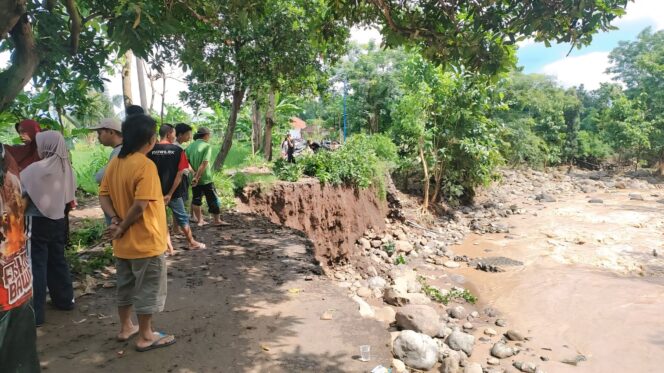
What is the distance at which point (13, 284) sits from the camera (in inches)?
64.1

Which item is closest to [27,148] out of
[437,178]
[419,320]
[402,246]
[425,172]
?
[419,320]

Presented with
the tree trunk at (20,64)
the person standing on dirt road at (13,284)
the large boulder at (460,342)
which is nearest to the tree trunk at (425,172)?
the large boulder at (460,342)

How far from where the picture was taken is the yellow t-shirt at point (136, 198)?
9.52 feet

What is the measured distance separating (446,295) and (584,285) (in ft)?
12.9

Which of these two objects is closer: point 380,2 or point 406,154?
point 380,2

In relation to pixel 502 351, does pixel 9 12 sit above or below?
above

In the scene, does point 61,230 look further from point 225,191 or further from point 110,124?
point 225,191

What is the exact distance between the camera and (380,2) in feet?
14.3

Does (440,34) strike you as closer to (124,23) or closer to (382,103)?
(124,23)

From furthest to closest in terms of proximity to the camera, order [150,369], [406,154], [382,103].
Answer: [382,103] → [406,154] → [150,369]

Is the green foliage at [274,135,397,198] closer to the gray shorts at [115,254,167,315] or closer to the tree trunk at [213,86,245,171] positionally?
the tree trunk at [213,86,245,171]

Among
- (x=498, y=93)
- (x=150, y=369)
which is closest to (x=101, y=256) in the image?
(x=150, y=369)

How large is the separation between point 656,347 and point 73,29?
951 centimetres

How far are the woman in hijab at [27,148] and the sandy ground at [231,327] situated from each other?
4.82 feet
